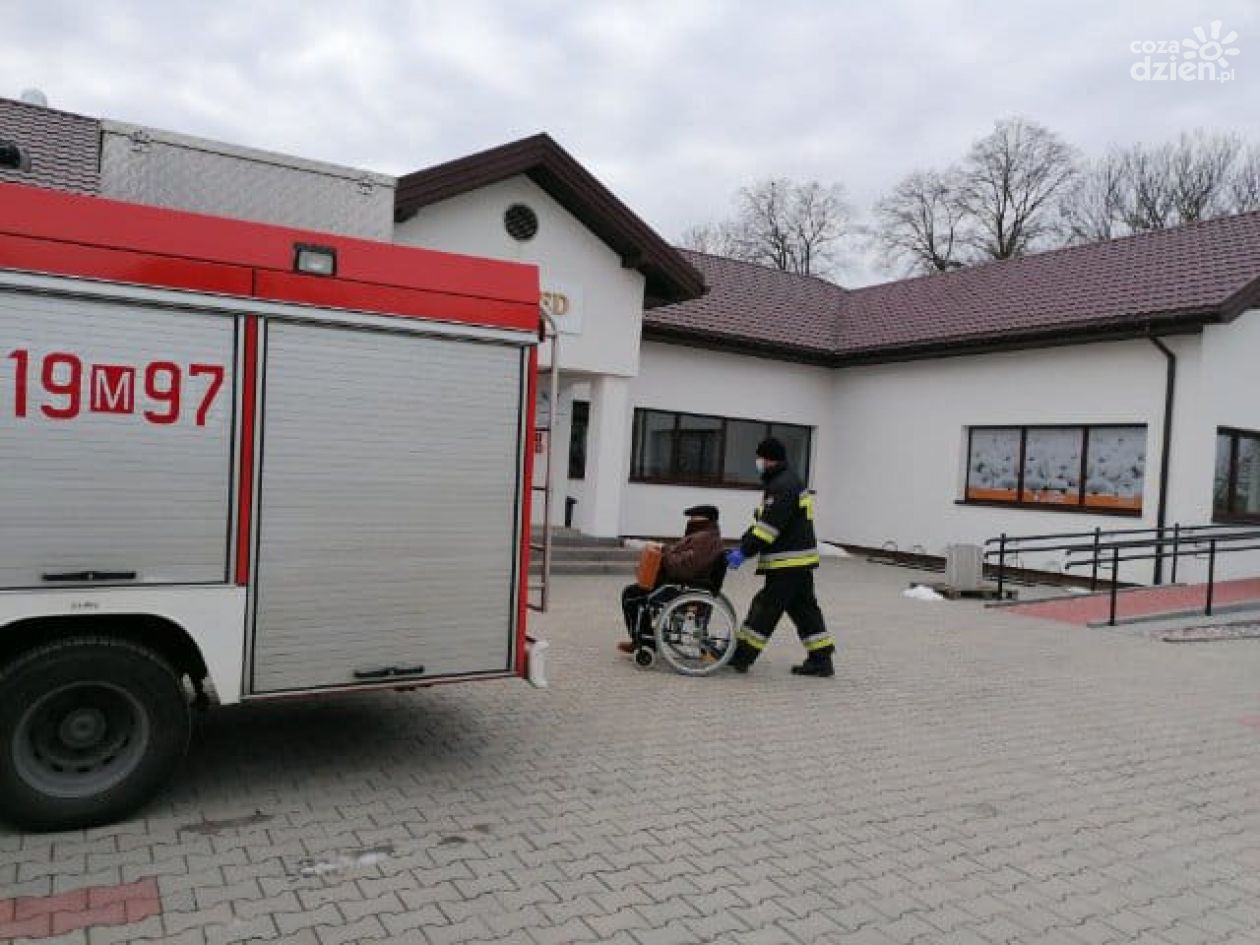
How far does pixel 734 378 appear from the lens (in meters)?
18.2

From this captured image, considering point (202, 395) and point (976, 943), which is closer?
point (976, 943)

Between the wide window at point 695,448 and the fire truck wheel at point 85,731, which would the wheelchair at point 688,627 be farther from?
the wide window at point 695,448

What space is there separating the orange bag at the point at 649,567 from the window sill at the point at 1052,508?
949 cm

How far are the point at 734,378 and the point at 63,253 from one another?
14.8 m

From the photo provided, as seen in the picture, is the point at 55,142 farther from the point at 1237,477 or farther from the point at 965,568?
the point at 1237,477

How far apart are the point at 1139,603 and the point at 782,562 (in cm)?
688

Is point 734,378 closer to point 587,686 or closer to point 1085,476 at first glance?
point 1085,476

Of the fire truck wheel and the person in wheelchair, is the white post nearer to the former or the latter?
the person in wheelchair

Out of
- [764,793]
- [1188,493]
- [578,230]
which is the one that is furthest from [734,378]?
[764,793]

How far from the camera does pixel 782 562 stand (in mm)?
7695

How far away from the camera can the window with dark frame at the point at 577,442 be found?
16.4m

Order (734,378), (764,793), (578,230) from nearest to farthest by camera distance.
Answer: (764,793)
(578,230)
(734,378)

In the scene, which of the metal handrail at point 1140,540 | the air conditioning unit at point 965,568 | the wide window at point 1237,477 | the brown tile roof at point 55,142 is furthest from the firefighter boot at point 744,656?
the wide window at point 1237,477

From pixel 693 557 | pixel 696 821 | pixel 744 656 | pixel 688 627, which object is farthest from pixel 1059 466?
pixel 696 821
